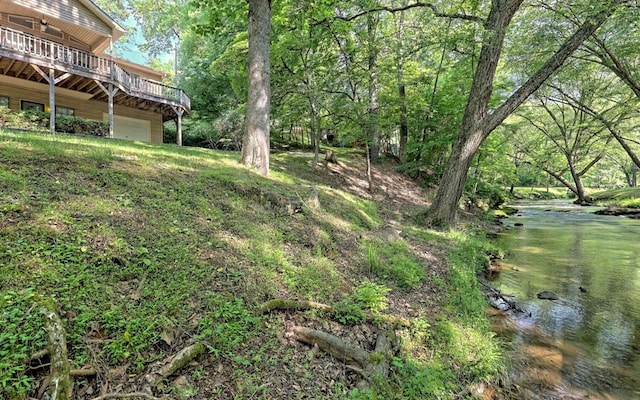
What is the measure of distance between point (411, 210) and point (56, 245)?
9.24 metres

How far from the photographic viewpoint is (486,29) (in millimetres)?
6988

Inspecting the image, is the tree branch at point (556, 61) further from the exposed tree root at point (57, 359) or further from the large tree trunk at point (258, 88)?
the exposed tree root at point (57, 359)

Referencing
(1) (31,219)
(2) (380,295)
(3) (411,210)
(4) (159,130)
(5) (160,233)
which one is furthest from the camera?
(4) (159,130)

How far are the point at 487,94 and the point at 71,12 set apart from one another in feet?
55.1

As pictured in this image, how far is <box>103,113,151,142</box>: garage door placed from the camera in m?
16.9

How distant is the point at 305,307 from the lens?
3.17 m

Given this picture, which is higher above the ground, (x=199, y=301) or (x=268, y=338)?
(x=199, y=301)

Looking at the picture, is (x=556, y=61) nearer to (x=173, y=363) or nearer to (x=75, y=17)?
(x=173, y=363)

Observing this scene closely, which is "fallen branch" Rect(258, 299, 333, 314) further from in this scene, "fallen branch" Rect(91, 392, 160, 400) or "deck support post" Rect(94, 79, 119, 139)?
"deck support post" Rect(94, 79, 119, 139)

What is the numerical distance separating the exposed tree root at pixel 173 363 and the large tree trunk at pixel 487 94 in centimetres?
710

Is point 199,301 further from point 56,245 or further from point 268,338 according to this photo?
point 56,245

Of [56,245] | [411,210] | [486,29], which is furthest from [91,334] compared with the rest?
[411,210]

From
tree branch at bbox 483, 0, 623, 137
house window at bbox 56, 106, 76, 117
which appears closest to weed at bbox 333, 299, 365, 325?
tree branch at bbox 483, 0, 623, 137

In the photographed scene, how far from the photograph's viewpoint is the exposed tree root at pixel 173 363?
1.99 metres
